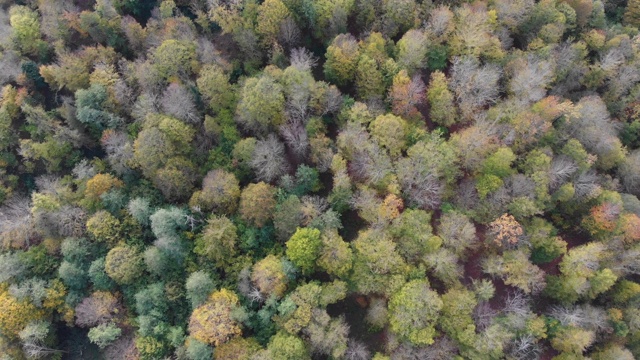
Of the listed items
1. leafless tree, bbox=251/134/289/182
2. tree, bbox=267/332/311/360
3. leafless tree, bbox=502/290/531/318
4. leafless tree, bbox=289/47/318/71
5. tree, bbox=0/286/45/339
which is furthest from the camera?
leafless tree, bbox=289/47/318/71

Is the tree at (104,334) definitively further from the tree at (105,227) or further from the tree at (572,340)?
the tree at (572,340)

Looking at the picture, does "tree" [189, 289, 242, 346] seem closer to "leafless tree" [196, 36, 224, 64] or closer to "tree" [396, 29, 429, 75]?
"leafless tree" [196, 36, 224, 64]

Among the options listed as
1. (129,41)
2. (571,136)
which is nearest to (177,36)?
(129,41)

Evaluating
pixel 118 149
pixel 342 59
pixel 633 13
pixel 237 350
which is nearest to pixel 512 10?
pixel 342 59

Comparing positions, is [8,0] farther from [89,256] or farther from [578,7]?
[578,7]

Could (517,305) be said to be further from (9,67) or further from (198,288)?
(9,67)

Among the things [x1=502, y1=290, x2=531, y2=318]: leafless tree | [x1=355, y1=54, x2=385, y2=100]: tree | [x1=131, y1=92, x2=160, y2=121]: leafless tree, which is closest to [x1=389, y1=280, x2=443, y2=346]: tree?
[x1=502, y1=290, x2=531, y2=318]: leafless tree

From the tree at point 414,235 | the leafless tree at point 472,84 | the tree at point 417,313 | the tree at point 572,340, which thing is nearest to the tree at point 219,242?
the tree at point 414,235
